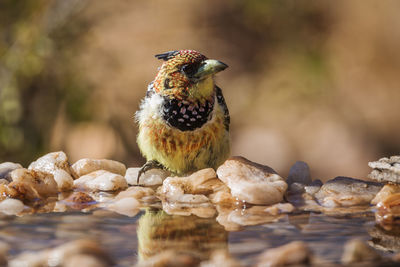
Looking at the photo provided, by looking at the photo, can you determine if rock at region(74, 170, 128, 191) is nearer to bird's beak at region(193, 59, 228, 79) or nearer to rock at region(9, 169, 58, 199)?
rock at region(9, 169, 58, 199)

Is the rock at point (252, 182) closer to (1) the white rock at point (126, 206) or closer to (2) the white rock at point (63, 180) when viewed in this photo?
(1) the white rock at point (126, 206)

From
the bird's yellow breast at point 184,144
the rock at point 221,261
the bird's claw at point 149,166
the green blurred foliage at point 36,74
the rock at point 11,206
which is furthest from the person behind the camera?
the green blurred foliage at point 36,74

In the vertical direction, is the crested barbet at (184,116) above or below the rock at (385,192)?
above

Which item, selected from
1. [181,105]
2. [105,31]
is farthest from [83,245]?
[105,31]

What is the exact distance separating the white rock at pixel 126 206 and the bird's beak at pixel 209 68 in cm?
62

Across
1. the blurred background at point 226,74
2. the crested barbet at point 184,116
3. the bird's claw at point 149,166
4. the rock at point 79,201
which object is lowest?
the rock at point 79,201

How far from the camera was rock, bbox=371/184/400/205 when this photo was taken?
204 cm

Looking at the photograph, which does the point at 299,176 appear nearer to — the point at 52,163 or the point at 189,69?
the point at 189,69

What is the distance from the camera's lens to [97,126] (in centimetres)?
532

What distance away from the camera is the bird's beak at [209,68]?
233cm

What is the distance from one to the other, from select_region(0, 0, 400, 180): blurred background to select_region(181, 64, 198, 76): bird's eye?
287 cm

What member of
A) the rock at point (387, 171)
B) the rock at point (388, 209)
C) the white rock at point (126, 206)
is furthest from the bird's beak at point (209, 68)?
the rock at point (388, 209)

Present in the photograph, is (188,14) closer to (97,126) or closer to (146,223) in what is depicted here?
(97,126)

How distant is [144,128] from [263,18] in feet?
11.1
